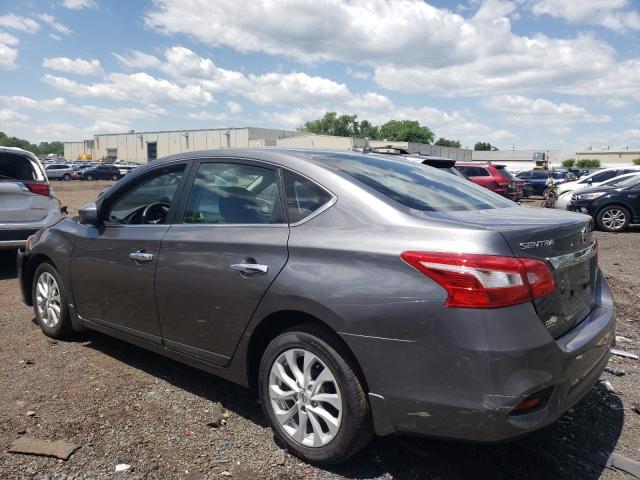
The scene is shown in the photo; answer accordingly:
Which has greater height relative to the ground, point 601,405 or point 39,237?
point 39,237

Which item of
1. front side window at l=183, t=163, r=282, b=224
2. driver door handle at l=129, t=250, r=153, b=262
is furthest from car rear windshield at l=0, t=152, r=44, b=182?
front side window at l=183, t=163, r=282, b=224

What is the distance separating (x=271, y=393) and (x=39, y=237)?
315 cm

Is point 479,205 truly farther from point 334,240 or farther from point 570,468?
point 570,468

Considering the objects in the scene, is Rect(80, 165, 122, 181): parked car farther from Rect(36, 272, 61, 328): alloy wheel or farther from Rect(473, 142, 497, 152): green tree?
Rect(473, 142, 497, 152): green tree

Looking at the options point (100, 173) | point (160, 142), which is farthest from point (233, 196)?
point (160, 142)

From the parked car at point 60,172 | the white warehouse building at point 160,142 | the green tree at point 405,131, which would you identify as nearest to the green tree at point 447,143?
the green tree at point 405,131

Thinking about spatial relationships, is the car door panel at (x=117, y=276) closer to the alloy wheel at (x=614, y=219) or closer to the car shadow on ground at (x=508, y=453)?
the car shadow on ground at (x=508, y=453)

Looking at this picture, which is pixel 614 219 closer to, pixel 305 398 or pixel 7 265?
pixel 305 398

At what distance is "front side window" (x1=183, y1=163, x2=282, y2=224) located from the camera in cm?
319

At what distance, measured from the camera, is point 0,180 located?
729 centimetres

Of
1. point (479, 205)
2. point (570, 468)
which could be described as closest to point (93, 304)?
point (479, 205)

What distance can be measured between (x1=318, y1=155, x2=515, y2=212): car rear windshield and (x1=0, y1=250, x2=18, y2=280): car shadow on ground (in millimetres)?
6246

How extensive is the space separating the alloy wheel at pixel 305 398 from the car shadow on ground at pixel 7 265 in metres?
→ 6.16

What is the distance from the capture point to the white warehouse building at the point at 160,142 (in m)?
77.1
